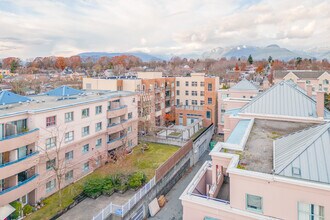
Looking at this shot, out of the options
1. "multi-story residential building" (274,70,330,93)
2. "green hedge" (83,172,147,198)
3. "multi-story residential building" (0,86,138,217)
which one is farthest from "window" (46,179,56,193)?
"multi-story residential building" (274,70,330,93)

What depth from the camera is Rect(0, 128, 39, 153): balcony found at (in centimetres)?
1959

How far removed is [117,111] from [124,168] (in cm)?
791

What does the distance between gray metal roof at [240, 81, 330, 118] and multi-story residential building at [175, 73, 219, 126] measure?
25764 mm

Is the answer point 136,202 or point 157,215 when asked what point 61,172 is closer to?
point 136,202

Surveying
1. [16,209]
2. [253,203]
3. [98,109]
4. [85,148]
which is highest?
[98,109]

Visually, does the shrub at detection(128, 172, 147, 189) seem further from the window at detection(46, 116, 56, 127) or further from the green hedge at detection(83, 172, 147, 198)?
the window at detection(46, 116, 56, 127)

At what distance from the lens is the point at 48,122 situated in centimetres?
2411

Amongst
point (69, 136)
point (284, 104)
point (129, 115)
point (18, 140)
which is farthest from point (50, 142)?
point (284, 104)

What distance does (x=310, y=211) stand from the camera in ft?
38.3

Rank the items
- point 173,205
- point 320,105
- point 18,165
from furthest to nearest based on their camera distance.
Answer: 1. point 173,205
2. point 320,105
3. point 18,165

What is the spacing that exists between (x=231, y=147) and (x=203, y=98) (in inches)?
1505

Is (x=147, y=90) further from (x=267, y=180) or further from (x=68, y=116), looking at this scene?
(x=267, y=180)

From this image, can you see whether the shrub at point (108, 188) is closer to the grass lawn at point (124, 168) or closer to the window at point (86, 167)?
the grass lawn at point (124, 168)

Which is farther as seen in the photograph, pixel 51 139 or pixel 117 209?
pixel 51 139
